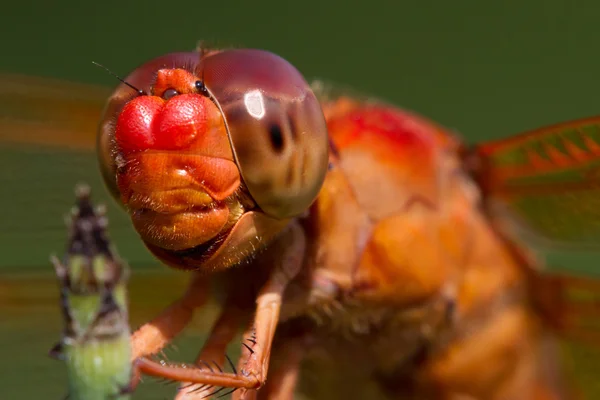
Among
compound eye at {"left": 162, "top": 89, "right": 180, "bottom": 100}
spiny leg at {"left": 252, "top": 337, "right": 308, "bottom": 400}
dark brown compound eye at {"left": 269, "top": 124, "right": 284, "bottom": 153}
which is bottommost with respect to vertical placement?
spiny leg at {"left": 252, "top": 337, "right": 308, "bottom": 400}

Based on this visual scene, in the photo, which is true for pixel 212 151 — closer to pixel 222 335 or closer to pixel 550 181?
pixel 222 335

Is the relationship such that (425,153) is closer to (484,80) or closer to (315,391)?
(315,391)

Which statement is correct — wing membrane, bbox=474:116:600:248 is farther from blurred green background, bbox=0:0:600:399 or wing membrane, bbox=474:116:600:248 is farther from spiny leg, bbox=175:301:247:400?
blurred green background, bbox=0:0:600:399

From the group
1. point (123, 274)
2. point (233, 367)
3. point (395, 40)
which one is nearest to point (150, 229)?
point (233, 367)

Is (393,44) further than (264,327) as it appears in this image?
Yes

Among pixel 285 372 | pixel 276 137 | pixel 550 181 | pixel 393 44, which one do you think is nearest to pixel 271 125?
pixel 276 137

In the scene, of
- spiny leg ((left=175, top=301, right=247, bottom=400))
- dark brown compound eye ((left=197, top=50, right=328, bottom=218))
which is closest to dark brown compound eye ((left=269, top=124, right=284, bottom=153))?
dark brown compound eye ((left=197, top=50, right=328, bottom=218))

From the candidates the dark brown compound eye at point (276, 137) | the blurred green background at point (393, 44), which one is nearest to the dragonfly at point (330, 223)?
the dark brown compound eye at point (276, 137)
